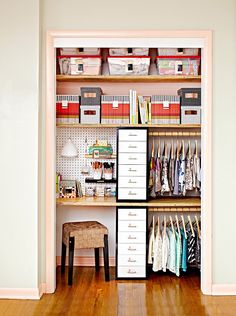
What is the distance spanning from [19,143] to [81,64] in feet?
4.04

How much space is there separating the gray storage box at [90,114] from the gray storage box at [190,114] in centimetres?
86

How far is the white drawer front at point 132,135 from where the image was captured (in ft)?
16.8

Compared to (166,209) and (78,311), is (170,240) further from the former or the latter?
(78,311)

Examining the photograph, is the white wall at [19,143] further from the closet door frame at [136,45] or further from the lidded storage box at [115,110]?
the lidded storage box at [115,110]

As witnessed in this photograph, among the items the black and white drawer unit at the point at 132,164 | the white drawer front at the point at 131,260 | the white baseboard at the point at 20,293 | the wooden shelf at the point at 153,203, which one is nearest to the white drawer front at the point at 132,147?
the black and white drawer unit at the point at 132,164

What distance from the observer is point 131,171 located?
514cm

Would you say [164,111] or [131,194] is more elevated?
[164,111]

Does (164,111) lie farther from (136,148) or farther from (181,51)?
(181,51)

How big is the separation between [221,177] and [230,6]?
1501 millimetres

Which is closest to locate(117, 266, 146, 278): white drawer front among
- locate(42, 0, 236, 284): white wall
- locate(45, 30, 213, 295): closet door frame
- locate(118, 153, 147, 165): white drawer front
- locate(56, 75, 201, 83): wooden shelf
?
locate(45, 30, 213, 295): closet door frame

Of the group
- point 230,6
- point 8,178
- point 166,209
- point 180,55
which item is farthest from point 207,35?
point 8,178

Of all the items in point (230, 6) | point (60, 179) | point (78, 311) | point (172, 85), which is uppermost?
point (230, 6)

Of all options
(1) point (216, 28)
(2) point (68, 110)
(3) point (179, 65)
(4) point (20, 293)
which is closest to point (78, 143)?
(2) point (68, 110)

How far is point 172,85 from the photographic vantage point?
5.69 m
